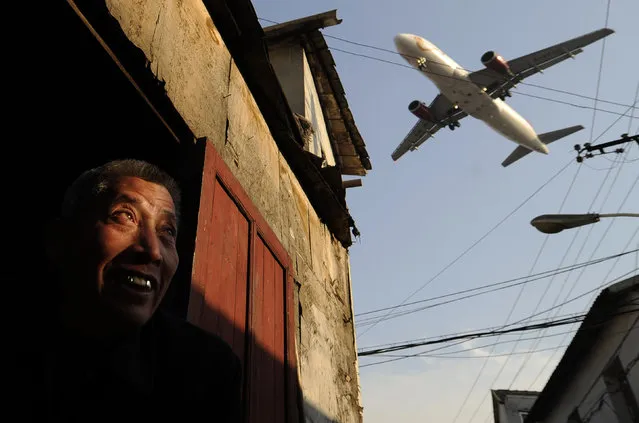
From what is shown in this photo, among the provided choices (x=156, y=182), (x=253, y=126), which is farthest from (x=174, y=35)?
(x=156, y=182)

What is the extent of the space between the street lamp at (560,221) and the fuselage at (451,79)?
15.0 meters

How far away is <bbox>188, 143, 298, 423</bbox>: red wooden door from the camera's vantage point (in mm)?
2734

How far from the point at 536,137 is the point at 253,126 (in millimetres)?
27852

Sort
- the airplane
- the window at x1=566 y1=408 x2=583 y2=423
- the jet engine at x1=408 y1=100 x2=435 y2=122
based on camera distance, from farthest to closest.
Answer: the jet engine at x1=408 y1=100 x2=435 y2=122, the airplane, the window at x1=566 y1=408 x2=583 y2=423

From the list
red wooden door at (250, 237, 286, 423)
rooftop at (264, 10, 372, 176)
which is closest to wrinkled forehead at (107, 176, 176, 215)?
red wooden door at (250, 237, 286, 423)

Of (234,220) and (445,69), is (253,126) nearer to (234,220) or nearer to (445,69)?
(234,220)

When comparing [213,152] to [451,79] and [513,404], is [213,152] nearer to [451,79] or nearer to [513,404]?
[513,404]

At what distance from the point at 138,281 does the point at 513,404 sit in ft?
77.6

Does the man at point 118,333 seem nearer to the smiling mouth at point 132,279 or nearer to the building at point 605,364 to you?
the smiling mouth at point 132,279

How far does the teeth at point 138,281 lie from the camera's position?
1.20 m

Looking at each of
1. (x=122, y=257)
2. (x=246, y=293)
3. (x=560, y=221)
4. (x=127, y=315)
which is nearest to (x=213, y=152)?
(x=246, y=293)

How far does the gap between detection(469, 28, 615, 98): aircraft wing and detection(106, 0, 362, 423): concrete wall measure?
814 inches

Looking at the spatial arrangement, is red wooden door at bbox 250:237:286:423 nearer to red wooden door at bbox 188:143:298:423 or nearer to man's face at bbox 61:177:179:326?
red wooden door at bbox 188:143:298:423

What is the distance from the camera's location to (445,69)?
23.9m
